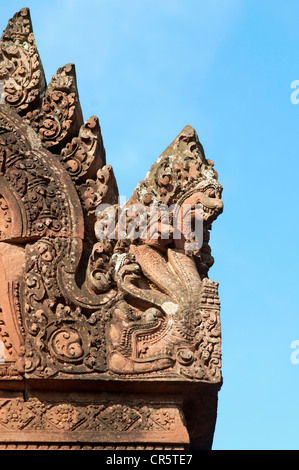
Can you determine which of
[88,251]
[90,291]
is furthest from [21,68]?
[90,291]

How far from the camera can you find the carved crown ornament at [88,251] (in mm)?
11008

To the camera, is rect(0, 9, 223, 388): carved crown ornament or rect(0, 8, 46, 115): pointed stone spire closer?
rect(0, 9, 223, 388): carved crown ornament

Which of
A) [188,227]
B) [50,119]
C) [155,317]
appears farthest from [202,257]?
[50,119]

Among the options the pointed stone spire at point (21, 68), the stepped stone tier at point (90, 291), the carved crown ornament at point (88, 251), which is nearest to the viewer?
the stepped stone tier at point (90, 291)

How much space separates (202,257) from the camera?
40.0ft

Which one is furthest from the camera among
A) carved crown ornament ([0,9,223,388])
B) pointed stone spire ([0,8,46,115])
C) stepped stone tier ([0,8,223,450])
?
pointed stone spire ([0,8,46,115])

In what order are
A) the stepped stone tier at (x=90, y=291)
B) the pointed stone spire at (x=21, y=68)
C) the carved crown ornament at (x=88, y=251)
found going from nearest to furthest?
the stepped stone tier at (x=90, y=291)
the carved crown ornament at (x=88, y=251)
the pointed stone spire at (x=21, y=68)

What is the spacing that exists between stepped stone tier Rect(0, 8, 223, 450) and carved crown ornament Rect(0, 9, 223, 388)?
13 millimetres

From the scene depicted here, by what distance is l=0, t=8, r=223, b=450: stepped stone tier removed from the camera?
10.9m

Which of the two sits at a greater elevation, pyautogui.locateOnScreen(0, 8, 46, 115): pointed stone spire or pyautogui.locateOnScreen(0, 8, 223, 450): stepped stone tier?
pyautogui.locateOnScreen(0, 8, 46, 115): pointed stone spire

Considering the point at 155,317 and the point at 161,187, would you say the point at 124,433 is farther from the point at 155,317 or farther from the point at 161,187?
the point at 161,187

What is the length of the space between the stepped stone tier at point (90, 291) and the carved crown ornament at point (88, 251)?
0.04ft

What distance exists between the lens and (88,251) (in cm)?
1179

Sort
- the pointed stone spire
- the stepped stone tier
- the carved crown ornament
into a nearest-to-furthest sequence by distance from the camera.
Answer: the stepped stone tier → the carved crown ornament → the pointed stone spire
